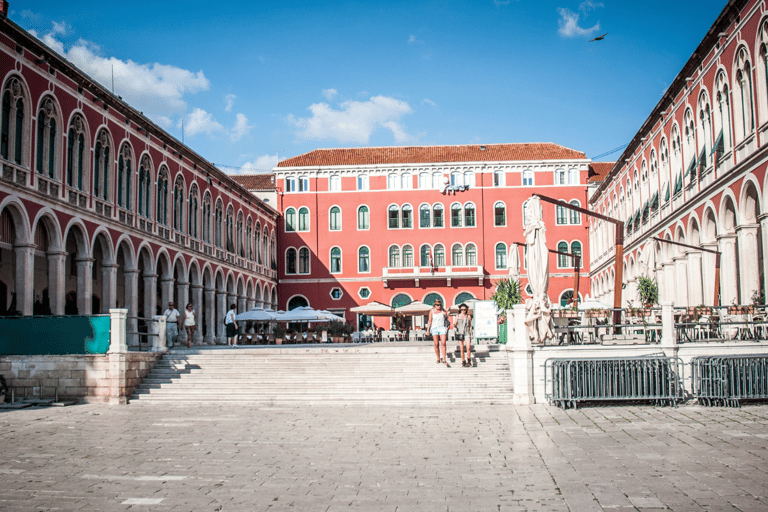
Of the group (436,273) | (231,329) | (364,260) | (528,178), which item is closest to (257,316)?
(231,329)

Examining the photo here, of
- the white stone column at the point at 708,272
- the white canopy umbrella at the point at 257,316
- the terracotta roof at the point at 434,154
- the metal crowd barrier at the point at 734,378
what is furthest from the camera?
the terracotta roof at the point at 434,154

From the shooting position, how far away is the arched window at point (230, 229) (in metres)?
41.6

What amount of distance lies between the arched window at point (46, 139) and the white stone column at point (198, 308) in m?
12.8

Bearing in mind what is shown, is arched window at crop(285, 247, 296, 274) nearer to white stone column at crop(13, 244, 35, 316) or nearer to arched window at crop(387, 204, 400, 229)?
arched window at crop(387, 204, 400, 229)

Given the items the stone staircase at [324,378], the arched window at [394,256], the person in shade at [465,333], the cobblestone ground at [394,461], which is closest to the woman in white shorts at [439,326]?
the person in shade at [465,333]

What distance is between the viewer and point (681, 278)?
3025 cm

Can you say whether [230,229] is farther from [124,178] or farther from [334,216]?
[124,178]

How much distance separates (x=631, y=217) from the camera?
132 ft

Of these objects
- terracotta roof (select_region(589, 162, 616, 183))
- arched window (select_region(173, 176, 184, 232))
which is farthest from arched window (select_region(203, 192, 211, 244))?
terracotta roof (select_region(589, 162, 616, 183))

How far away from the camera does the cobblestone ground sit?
727cm

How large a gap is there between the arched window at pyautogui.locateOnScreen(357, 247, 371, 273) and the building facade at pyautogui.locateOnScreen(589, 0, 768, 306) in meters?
19.1

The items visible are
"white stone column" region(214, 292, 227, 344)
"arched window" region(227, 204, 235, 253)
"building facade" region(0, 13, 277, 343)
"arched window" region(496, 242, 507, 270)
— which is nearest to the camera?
"building facade" region(0, 13, 277, 343)

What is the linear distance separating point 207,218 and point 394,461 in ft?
101

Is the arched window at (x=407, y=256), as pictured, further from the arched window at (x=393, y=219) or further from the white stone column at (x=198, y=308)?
the white stone column at (x=198, y=308)
